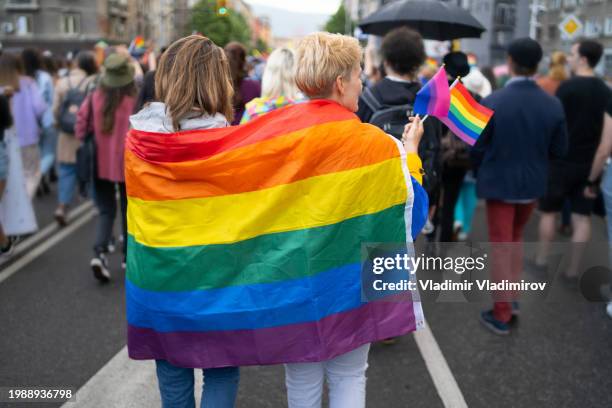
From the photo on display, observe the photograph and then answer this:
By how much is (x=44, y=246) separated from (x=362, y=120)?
171 inches

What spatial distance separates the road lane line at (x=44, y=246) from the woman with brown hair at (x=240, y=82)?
8.38ft

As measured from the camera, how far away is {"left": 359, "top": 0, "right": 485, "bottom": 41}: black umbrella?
18.9 feet

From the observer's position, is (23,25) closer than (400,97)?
No

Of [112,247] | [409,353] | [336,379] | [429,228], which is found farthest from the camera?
[112,247]

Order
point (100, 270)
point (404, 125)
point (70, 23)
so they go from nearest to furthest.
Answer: point (404, 125), point (100, 270), point (70, 23)

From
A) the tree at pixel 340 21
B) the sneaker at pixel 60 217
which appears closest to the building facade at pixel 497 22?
the tree at pixel 340 21

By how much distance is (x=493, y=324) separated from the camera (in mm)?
4918

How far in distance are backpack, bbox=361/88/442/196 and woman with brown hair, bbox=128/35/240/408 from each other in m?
1.61

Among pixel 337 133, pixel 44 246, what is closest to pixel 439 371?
pixel 337 133

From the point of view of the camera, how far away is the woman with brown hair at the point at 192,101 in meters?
2.62

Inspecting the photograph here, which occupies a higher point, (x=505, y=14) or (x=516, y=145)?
(x=505, y=14)

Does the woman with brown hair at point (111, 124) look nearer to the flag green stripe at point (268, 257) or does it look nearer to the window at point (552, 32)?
the flag green stripe at point (268, 257)

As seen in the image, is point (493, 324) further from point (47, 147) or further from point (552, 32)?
point (552, 32)

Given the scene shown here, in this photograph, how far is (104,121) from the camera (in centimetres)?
589
